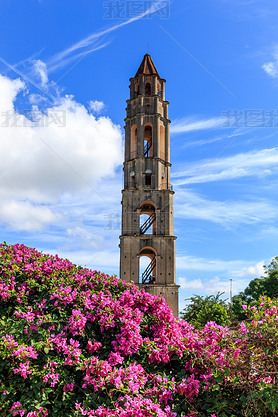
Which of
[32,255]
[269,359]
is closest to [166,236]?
[32,255]

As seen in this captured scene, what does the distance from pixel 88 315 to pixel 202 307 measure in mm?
28507


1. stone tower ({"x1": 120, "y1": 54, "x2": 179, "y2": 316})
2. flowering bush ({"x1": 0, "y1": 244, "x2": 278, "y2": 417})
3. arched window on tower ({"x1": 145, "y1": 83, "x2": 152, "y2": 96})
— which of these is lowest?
flowering bush ({"x1": 0, "y1": 244, "x2": 278, "y2": 417})

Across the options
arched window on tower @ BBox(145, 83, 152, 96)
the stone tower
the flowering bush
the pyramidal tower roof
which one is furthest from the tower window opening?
the flowering bush

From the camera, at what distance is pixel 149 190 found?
93.3 ft

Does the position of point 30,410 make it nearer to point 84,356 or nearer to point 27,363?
point 27,363

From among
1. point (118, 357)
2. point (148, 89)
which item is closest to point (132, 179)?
point (148, 89)

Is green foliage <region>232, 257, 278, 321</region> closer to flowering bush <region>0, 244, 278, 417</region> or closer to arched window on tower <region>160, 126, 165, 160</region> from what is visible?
arched window on tower <region>160, 126, 165, 160</region>

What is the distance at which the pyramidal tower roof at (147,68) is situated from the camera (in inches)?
1288

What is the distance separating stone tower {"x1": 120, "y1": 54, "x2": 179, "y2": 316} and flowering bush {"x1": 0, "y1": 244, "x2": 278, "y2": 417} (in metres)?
20.4

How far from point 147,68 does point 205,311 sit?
772 inches

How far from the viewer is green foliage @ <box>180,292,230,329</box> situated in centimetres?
3039

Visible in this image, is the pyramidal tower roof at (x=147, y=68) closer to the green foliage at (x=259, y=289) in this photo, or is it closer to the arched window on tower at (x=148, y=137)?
the arched window on tower at (x=148, y=137)

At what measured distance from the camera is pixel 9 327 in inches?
211

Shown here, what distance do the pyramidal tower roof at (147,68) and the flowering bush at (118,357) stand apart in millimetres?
28943
